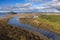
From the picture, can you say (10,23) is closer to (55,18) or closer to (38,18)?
(38,18)

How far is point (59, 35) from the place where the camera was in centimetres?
236

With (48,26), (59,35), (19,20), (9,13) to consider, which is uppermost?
(9,13)

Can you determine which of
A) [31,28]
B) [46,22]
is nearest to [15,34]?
[31,28]

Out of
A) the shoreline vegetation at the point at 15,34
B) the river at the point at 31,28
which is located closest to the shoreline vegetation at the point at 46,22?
the river at the point at 31,28

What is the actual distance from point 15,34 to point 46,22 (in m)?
0.64

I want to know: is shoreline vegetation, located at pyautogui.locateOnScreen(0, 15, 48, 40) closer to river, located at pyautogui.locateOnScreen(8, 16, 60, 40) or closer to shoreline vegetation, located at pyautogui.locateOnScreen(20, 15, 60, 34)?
river, located at pyautogui.locateOnScreen(8, 16, 60, 40)

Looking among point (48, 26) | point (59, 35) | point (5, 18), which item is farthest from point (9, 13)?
point (59, 35)

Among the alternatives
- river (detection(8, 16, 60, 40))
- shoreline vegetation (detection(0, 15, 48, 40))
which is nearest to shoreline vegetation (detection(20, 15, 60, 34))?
river (detection(8, 16, 60, 40))

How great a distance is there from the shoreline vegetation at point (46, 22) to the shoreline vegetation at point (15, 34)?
18 cm

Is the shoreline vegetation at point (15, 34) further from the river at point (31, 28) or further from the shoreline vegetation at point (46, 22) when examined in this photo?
the shoreline vegetation at point (46, 22)

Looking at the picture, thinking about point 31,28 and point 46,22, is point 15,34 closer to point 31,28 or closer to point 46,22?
point 31,28

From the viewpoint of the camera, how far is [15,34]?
93.2 inches

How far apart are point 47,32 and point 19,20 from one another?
60 cm

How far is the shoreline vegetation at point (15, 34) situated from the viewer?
2352 millimetres
